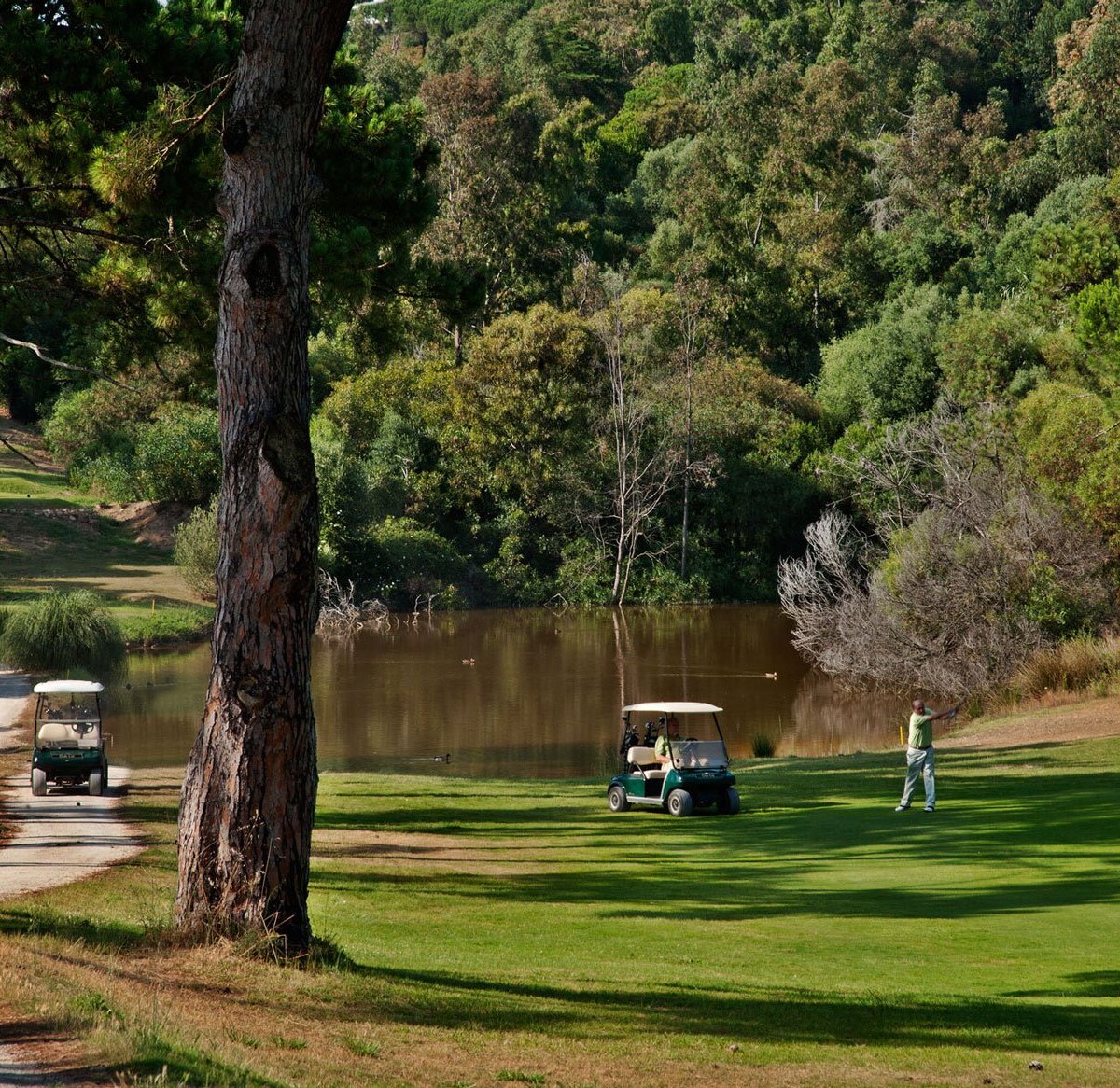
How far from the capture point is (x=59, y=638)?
1288 inches

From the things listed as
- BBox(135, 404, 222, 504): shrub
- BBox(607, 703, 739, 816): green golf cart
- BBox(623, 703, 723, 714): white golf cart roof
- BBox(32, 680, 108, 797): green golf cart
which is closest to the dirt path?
BBox(32, 680, 108, 797): green golf cart

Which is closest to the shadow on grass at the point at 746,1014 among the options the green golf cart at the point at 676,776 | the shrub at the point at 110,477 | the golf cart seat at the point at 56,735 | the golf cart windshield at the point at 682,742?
the green golf cart at the point at 676,776

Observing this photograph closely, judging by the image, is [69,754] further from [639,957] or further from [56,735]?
[639,957]

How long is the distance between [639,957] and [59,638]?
25.0m

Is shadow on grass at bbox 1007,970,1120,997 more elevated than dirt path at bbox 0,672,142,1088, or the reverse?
dirt path at bbox 0,672,142,1088

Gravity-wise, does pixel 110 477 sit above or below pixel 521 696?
above

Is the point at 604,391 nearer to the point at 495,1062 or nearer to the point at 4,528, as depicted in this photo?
the point at 4,528

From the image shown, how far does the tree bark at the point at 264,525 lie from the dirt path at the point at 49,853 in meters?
2.59

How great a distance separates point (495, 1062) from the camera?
25.0ft

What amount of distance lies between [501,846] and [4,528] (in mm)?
42157

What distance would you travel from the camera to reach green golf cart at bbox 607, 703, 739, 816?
1900 centimetres

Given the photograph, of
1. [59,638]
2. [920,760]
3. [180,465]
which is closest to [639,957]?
[920,760]

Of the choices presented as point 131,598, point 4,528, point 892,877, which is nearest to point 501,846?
point 892,877

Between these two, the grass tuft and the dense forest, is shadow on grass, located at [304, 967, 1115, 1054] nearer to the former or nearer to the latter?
the dense forest
